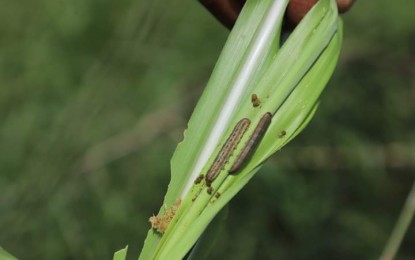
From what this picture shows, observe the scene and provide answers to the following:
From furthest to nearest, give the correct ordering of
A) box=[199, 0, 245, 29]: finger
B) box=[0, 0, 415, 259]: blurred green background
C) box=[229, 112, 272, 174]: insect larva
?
1. box=[0, 0, 415, 259]: blurred green background
2. box=[199, 0, 245, 29]: finger
3. box=[229, 112, 272, 174]: insect larva

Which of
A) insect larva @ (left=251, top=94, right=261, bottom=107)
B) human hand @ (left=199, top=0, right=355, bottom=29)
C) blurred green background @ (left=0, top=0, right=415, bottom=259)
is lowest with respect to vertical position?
insect larva @ (left=251, top=94, right=261, bottom=107)

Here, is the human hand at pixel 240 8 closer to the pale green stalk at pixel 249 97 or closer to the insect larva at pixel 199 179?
the pale green stalk at pixel 249 97

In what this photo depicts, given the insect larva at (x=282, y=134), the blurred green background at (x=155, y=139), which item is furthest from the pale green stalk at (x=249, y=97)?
the blurred green background at (x=155, y=139)

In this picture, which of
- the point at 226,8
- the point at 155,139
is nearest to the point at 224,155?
the point at 226,8

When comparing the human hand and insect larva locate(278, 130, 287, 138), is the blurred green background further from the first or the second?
insect larva locate(278, 130, 287, 138)

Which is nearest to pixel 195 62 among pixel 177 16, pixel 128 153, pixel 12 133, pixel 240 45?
pixel 177 16

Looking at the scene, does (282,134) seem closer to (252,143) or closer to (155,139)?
(252,143)

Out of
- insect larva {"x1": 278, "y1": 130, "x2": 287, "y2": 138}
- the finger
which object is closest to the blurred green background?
the finger
